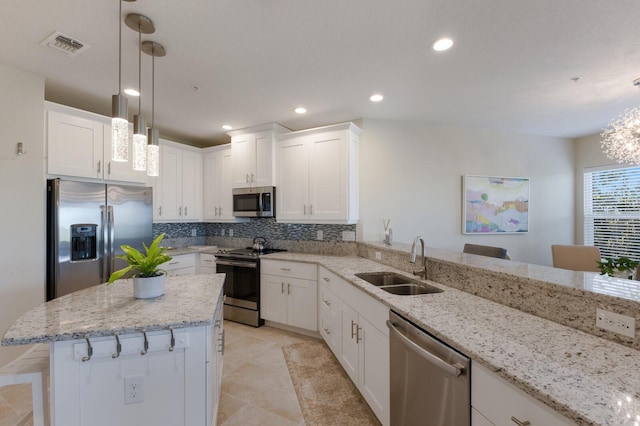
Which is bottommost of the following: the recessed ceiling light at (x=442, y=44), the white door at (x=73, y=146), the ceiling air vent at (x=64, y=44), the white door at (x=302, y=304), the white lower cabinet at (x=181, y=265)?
the white door at (x=302, y=304)

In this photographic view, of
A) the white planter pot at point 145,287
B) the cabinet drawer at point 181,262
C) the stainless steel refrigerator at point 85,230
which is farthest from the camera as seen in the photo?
the cabinet drawer at point 181,262

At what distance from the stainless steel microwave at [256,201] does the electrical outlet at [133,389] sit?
247 cm

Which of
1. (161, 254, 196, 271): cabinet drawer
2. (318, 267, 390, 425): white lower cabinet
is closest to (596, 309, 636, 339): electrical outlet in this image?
(318, 267, 390, 425): white lower cabinet

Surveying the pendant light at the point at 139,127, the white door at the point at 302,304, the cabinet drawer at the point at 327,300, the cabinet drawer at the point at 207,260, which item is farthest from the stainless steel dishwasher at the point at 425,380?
the cabinet drawer at the point at 207,260

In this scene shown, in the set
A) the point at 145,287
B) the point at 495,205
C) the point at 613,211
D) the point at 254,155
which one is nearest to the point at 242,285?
the point at 254,155

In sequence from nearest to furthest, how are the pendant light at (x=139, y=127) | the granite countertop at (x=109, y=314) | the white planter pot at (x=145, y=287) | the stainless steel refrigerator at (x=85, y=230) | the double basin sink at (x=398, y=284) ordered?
the granite countertop at (x=109, y=314)
the pendant light at (x=139, y=127)
the white planter pot at (x=145, y=287)
the double basin sink at (x=398, y=284)
the stainless steel refrigerator at (x=85, y=230)

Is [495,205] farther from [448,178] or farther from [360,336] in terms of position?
[360,336]

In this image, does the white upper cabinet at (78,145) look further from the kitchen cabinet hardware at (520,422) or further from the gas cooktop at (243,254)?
the kitchen cabinet hardware at (520,422)

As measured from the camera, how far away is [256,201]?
146 inches

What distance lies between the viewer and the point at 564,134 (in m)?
4.22

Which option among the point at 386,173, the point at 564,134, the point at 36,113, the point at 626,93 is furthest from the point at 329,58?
the point at 564,134

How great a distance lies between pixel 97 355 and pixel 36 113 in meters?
2.45

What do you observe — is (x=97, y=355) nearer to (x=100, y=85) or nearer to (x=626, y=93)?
(x=100, y=85)

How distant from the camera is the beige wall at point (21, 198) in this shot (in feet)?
7.33
